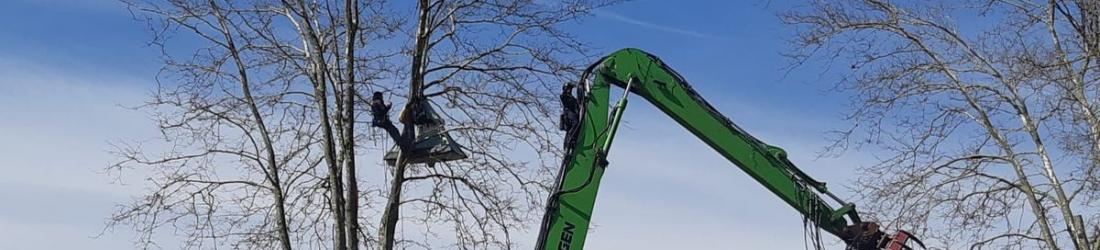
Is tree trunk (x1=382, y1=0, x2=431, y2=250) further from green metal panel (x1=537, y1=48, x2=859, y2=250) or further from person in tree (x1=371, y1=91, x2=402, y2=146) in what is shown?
green metal panel (x1=537, y1=48, x2=859, y2=250)

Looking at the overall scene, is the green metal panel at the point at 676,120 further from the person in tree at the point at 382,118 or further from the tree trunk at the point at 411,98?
the tree trunk at the point at 411,98

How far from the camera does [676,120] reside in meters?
8.84

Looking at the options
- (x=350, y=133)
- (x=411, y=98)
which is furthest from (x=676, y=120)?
(x=350, y=133)

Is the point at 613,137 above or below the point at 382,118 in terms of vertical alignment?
below

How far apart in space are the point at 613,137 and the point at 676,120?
1074 millimetres

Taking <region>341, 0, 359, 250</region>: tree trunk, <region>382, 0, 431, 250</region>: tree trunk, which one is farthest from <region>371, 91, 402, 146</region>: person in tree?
<region>341, 0, 359, 250</region>: tree trunk

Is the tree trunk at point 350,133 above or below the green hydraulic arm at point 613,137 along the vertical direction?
above

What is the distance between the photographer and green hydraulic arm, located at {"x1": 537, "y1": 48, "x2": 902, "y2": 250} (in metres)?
7.60

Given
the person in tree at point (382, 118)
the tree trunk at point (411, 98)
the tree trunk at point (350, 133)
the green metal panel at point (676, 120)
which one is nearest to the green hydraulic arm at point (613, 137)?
the green metal panel at point (676, 120)

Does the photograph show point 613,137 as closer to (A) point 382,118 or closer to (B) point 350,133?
(A) point 382,118

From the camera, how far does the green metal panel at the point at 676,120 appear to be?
7.59m

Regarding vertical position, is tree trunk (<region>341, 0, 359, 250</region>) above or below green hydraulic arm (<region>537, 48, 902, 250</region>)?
above

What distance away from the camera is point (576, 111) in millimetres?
8000

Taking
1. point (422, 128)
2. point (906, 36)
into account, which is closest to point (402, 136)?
point (422, 128)
